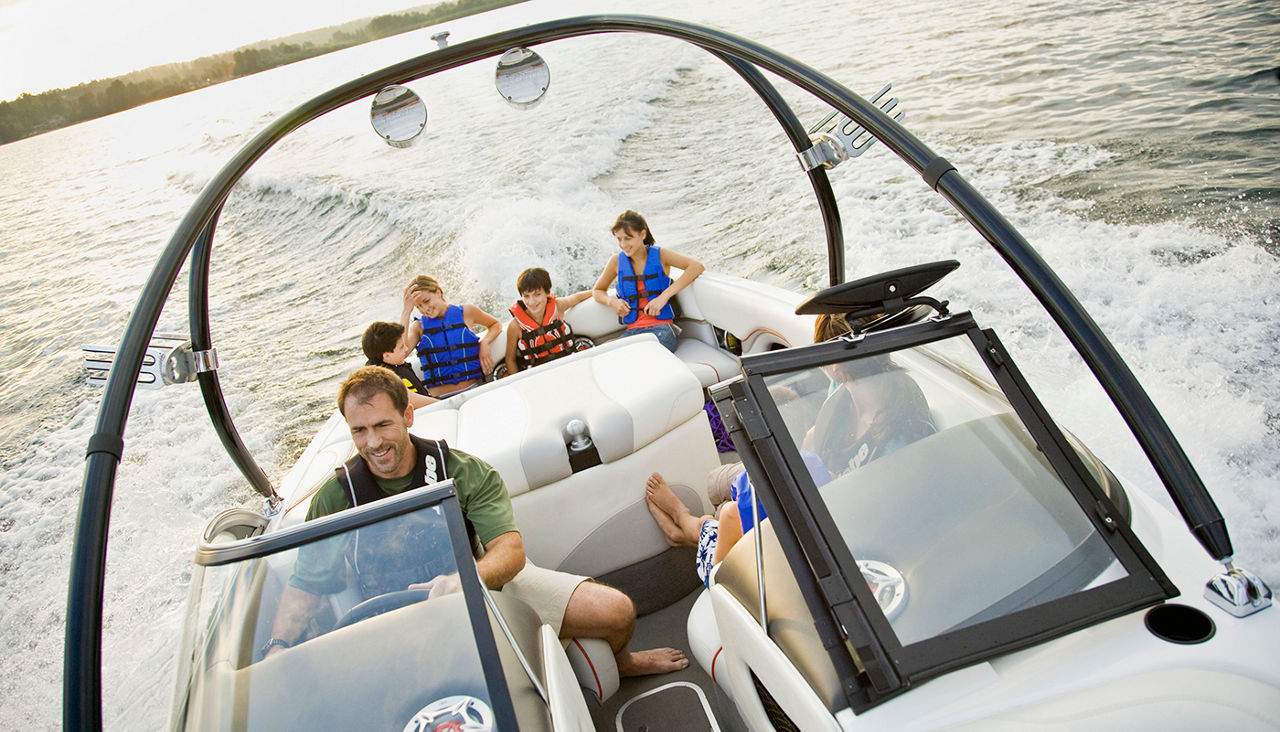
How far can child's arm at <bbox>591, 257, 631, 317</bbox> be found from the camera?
4.16 meters

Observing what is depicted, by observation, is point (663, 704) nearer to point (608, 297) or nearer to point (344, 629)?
point (344, 629)

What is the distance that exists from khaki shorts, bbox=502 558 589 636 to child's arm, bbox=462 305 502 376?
2057mm

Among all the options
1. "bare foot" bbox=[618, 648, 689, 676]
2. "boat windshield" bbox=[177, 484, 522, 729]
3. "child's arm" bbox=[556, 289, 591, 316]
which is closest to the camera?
"boat windshield" bbox=[177, 484, 522, 729]

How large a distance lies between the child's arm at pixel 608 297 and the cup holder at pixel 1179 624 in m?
3.15

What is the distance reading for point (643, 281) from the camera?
4.18 metres

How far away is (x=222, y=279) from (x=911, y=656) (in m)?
11.4

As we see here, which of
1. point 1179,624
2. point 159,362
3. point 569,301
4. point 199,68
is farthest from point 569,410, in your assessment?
point 199,68

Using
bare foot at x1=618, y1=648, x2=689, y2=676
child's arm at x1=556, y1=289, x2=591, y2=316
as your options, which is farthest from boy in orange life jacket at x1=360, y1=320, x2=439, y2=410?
bare foot at x1=618, y1=648, x2=689, y2=676

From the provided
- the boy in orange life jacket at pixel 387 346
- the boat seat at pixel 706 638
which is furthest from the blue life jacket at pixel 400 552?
the boy in orange life jacket at pixel 387 346

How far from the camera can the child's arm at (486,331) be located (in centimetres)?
400

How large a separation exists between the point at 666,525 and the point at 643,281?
6.31ft

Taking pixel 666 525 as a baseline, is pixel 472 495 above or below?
above

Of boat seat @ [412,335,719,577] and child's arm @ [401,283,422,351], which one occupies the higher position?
child's arm @ [401,283,422,351]

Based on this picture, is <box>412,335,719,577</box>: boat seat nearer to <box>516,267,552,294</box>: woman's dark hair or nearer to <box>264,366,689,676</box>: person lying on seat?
<box>264,366,689,676</box>: person lying on seat
